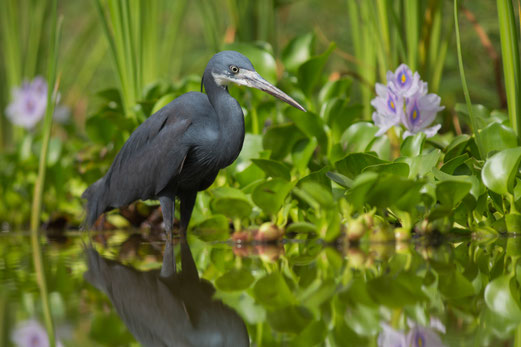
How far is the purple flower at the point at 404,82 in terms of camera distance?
3.04 m

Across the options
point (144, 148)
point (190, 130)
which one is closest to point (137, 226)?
point (144, 148)

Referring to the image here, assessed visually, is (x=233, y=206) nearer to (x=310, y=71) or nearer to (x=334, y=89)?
(x=310, y=71)

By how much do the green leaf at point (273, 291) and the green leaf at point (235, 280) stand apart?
0.13 feet

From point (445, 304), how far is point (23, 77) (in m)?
4.66

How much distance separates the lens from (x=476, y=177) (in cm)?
278

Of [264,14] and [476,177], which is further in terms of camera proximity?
[264,14]

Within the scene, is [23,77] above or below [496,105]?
above

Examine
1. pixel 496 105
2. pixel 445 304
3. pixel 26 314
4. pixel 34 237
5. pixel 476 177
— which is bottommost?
pixel 496 105

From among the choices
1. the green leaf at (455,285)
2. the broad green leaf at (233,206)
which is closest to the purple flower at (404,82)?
the broad green leaf at (233,206)

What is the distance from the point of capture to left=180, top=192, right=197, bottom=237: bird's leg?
130 inches

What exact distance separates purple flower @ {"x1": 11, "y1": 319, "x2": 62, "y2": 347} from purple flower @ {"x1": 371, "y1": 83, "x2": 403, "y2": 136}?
1953 mm

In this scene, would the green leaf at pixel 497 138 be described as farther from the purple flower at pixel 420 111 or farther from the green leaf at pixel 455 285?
the green leaf at pixel 455 285

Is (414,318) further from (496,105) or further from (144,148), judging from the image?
(496,105)

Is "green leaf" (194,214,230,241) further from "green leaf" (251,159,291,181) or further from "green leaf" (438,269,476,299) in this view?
"green leaf" (438,269,476,299)
